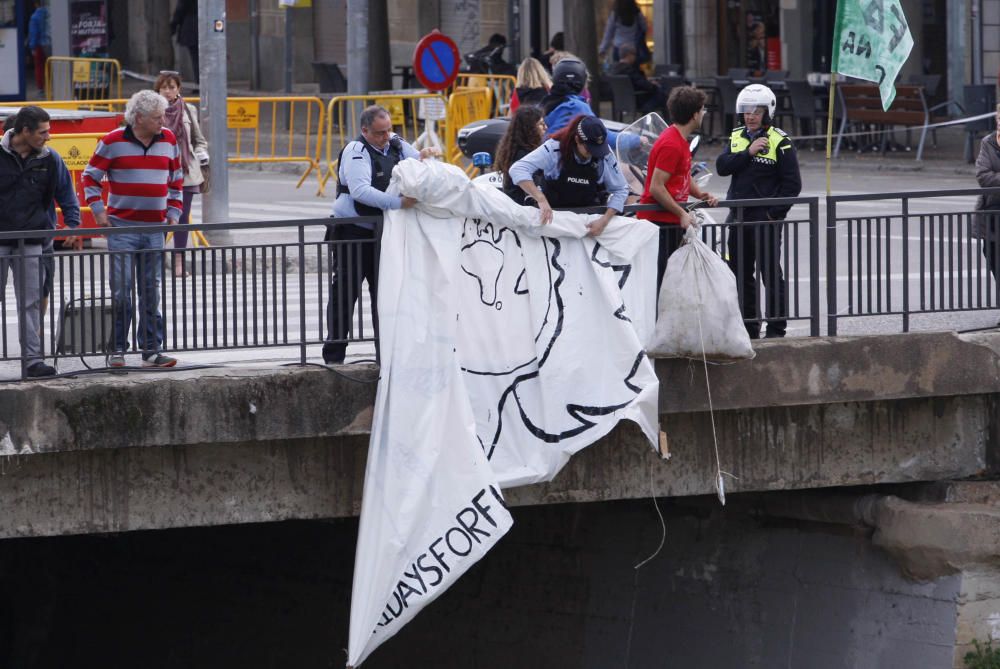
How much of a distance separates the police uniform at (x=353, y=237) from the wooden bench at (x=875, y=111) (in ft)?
56.7

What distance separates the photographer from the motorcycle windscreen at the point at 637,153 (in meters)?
10.5

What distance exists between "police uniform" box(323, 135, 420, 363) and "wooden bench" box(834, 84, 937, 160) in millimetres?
17286

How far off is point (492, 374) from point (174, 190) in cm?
327

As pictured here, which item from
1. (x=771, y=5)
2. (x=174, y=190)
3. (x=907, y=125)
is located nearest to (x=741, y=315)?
(x=174, y=190)

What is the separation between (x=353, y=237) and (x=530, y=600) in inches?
159

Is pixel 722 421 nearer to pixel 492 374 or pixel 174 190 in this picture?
pixel 492 374

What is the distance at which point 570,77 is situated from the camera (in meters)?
10.1

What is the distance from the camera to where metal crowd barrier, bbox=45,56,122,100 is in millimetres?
29812

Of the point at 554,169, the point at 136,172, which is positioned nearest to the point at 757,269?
the point at 554,169

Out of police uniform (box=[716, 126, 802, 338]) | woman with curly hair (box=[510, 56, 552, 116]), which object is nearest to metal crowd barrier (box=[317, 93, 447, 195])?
A: woman with curly hair (box=[510, 56, 552, 116])

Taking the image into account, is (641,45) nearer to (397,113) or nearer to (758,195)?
(397,113)

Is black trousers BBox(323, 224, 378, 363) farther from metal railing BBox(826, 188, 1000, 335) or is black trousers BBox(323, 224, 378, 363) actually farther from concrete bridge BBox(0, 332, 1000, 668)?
metal railing BBox(826, 188, 1000, 335)

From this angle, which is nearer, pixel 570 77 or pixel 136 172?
pixel 136 172

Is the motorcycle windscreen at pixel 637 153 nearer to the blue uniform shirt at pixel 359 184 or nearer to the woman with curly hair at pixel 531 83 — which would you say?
the blue uniform shirt at pixel 359 184
